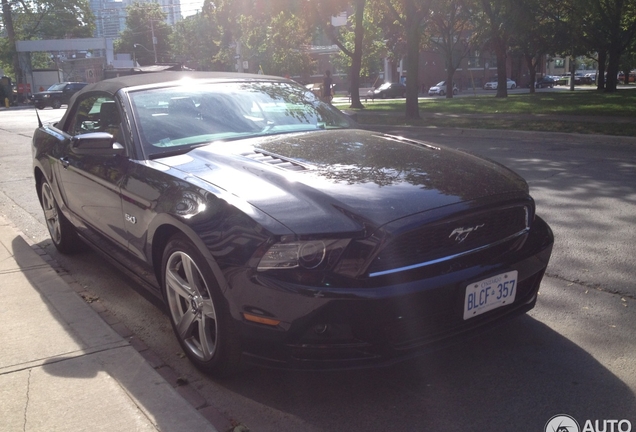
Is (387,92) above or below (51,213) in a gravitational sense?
below

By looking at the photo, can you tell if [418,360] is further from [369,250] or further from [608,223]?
[608,223]

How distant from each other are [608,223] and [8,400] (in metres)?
5.15

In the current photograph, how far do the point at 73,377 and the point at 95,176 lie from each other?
1.66 metres

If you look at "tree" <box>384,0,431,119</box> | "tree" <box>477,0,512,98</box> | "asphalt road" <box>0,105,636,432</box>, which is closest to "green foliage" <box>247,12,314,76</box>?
"tree" <box>477,0,512,98</box>

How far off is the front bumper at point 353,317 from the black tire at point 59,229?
3.29 metres

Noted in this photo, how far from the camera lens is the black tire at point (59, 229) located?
225 inches

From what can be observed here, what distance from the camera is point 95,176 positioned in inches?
180

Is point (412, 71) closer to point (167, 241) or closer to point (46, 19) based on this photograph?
point (167, 241)

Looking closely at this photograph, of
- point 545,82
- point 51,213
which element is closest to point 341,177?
point 51,213

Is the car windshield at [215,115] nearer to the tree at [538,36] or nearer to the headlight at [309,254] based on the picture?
the headlight at [309,254]

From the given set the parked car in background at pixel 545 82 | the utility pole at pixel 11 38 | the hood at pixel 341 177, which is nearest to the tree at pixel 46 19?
the utility pole at pixel 11 38

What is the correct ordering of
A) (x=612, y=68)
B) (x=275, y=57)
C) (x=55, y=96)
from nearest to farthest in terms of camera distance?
(x=612, y=68) < (x=55, y=96) < (x=275, y=57)

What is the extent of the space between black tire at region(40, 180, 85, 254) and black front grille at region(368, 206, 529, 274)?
3682 millimetres

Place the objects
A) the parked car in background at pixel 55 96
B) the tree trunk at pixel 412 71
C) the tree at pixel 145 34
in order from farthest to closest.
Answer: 1. the tree at pixel 145 34
2. the parked car in background at pixel 55 96
3. the tree trunk at pixel 412 71
